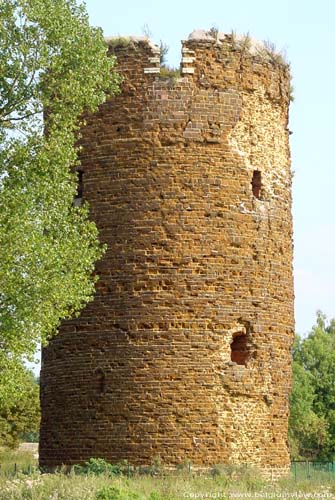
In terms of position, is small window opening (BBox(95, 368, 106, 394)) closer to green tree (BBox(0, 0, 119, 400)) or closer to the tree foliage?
green tree (BBox(0, 0, 119, 400))

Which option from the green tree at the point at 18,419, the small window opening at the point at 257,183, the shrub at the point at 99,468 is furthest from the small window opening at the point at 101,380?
the green tree at the point at 18,419

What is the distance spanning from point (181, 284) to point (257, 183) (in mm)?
2484

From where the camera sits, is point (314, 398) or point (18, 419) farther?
point (314, 398)

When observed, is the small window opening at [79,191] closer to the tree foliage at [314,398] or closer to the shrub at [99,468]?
the shrub at [99,468]

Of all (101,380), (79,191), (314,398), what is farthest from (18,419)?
(101,380)

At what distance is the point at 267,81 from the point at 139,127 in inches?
105

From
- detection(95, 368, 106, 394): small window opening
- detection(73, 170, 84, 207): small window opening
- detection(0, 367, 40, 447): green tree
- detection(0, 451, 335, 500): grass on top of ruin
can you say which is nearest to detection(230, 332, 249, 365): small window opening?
detection(0, 451, 335, 500): grass on top of ruin

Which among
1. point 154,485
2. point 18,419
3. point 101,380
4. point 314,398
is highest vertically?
point 314,398

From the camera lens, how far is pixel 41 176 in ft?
58.6

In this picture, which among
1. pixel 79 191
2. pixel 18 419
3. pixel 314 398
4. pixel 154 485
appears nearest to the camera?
pixel 154 485

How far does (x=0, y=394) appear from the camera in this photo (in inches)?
691

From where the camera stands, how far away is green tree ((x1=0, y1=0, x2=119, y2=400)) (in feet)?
57.1

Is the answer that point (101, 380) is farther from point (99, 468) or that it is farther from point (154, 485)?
point (154, 485)

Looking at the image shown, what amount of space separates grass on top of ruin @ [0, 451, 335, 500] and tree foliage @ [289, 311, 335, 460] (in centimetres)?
2358
